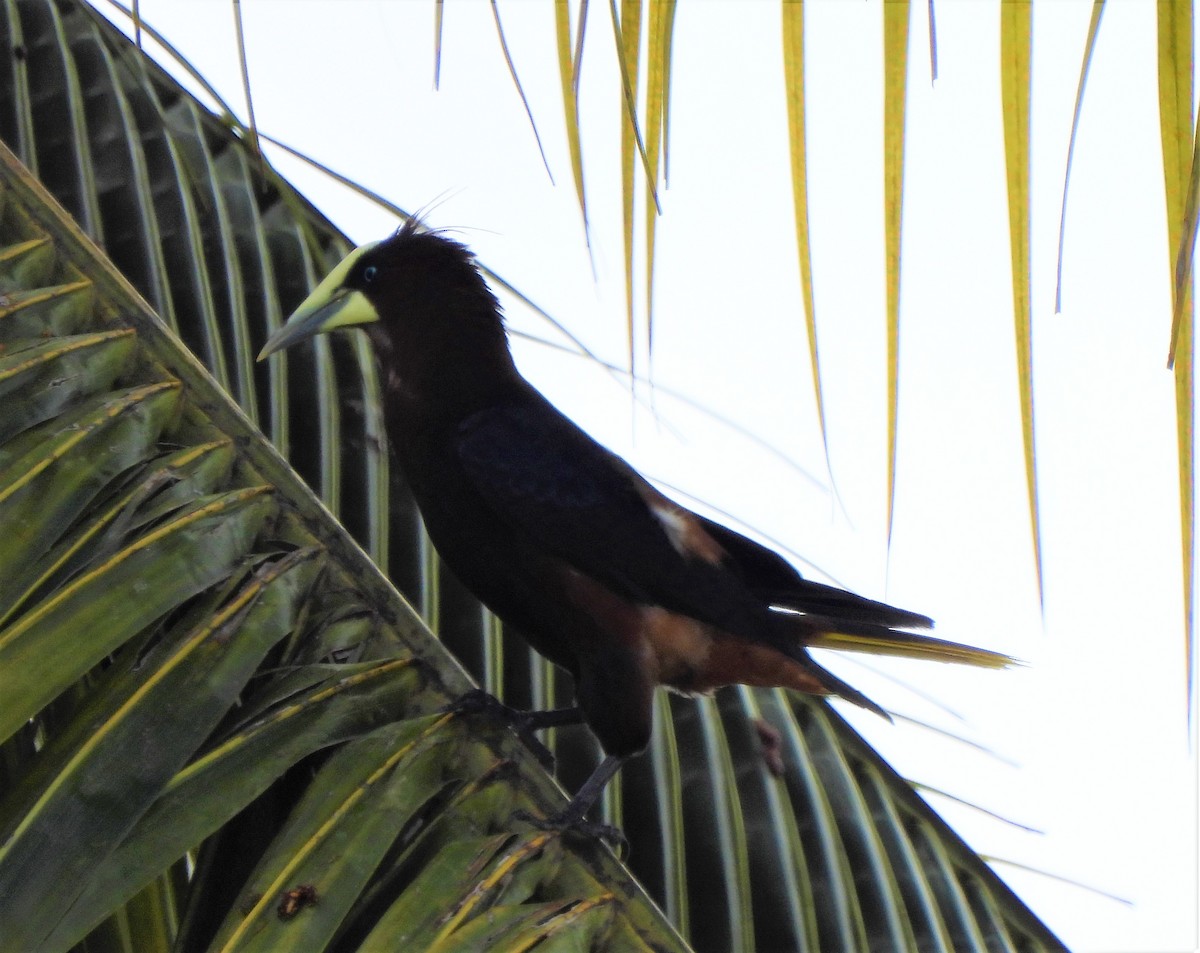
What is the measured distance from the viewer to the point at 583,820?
140cm

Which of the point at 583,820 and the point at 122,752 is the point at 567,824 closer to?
the point at 583,820

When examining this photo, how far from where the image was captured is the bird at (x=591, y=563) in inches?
75.8

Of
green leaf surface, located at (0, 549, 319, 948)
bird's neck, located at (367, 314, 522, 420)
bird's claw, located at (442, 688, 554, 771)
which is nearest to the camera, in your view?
green leaf surface, located at (0, 549, 319, 948)

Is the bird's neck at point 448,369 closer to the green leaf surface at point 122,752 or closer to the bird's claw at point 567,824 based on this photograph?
the green leaf surface at point 122,752

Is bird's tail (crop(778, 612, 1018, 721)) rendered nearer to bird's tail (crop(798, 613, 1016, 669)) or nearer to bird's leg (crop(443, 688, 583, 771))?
bird's tail (crop(798, 613, 1016, 669))

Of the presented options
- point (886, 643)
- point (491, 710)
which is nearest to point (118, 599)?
point (491, 710)

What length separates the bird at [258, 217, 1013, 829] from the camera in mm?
1925

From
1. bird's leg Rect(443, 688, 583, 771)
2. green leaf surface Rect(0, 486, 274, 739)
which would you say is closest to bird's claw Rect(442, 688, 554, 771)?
bird's leg Rect(443, 688, 583, 771)

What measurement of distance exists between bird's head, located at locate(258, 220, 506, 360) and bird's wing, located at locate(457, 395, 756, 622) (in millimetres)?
207

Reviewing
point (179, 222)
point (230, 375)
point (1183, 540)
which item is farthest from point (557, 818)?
point (179, 222)

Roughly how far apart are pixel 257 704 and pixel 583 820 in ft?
1.19

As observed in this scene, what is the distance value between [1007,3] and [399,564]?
138 cm

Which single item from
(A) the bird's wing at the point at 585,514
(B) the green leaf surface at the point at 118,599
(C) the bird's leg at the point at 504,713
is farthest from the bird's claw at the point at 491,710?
(A) the bird's wing at the point at 585,514

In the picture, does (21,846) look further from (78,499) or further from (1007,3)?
(1007,3)
